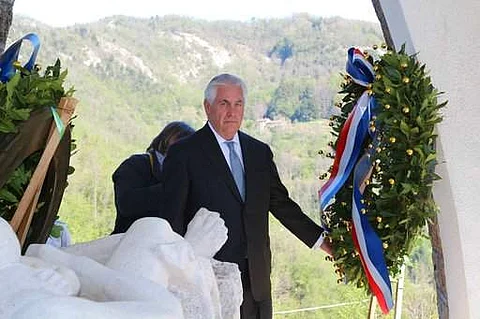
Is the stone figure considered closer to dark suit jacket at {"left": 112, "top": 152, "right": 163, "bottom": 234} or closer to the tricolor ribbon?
the tricolor ribbon

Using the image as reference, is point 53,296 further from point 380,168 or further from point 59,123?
point 380,168

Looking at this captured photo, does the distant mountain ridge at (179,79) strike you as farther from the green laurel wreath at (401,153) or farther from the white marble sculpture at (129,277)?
the white marble sculpture at (129,277)

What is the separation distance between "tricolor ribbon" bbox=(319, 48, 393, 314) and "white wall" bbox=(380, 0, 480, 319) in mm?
261

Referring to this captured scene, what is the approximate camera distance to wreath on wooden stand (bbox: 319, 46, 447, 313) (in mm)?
2924

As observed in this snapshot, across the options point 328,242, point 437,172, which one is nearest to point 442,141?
point 437,172

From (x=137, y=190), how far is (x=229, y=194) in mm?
589

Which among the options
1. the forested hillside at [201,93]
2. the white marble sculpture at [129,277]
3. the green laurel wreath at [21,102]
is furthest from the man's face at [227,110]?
the forested hillside at [201,93]

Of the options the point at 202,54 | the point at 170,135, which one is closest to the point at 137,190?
the point at 170,135

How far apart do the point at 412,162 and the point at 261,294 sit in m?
0.72

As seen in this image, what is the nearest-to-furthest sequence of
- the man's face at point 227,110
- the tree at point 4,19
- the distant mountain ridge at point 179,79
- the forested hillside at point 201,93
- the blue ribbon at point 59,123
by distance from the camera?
the blue ribbon at point 59,123, the tree at point 4,19, the man's face at point 227,110, the forested hillside at point 201,93, the distant mountain ridge at point 179,79

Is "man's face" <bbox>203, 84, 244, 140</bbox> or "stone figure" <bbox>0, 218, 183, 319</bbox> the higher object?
"man's face" <bbox>203, 84, 244, 140</bbox>

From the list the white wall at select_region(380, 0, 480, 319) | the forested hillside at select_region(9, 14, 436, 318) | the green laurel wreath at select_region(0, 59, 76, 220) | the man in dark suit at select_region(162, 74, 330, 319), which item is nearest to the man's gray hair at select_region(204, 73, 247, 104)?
the man in dark suit at select_region(162, 74, 330, 319)

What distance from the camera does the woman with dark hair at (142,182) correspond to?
346cm

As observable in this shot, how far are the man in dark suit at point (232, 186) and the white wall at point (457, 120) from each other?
2.00ft
